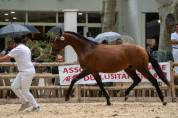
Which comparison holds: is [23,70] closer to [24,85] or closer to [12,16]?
[24,85]

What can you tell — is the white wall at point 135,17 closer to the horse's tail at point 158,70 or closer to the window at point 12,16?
the window at point 12,16

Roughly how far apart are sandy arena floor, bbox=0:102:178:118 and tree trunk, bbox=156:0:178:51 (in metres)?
4.24

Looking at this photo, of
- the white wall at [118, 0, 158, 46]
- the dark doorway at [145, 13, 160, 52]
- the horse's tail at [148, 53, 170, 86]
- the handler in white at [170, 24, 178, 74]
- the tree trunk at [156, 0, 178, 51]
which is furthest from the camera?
the dark doorway at [145, 13, 160, 52]

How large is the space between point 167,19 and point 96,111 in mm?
6708

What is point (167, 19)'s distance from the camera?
18891mm

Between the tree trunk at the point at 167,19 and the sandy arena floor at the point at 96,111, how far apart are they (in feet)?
13.9

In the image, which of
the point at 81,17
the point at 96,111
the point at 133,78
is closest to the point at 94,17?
the point at 81,17

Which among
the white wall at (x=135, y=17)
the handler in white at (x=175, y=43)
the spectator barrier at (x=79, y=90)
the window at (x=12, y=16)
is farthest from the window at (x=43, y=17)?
the handler in white at (x=175, y=43)

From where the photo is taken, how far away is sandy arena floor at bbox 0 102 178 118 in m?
12.3

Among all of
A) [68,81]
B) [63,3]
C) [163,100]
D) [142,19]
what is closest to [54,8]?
[63,3]

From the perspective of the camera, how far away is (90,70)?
47.7ft

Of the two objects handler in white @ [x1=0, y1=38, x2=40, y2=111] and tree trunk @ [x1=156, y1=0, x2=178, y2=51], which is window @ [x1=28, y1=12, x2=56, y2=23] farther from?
handler in white @ [x1=0, y1=38, x2=40, y2=111]

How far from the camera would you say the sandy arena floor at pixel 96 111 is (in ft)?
40.4

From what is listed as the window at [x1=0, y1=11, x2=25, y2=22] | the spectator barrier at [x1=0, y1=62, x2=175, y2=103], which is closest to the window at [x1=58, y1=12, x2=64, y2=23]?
the window at [x1=0, y1=11, x2=25, y2=22]
